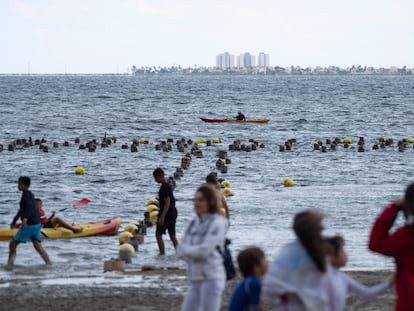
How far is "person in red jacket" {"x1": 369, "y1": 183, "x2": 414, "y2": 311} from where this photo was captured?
7.30 m

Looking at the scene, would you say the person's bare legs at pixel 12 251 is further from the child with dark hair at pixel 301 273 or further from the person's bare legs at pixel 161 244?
the child with dark hair at pixel 301 273

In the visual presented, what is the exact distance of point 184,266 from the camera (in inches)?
610

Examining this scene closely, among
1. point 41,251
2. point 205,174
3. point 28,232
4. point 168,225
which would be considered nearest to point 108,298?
point 28,232

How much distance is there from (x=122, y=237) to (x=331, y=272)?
1199 cm

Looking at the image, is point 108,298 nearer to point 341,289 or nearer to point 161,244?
point 161,244

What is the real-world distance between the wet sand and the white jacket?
2.95 metres

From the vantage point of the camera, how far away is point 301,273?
22.0ft

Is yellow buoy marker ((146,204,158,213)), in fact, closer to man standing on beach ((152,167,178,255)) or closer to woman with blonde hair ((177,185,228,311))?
man standing on beach ((152,167,178,255))

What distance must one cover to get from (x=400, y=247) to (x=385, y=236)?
143 millimetres

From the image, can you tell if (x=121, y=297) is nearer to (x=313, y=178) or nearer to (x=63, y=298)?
(x=63, y=298)

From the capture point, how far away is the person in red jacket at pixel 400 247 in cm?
730

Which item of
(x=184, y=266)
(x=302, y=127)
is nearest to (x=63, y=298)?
(x=184, y=266)

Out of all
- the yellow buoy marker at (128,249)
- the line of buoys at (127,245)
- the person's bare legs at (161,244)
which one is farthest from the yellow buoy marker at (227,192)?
the yellow buoy marker at (128,249)

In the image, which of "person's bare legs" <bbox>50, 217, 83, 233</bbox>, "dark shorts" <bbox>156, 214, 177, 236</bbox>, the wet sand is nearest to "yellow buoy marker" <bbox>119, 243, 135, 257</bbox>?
"dark shorts" <bbox>156, 214, 177, 236</bbox>
